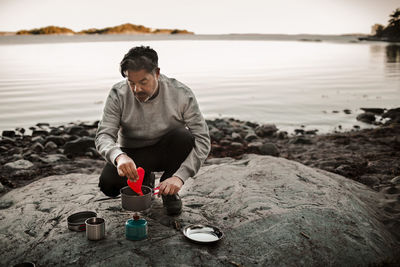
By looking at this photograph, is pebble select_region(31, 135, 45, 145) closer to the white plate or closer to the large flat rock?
the large flat rock

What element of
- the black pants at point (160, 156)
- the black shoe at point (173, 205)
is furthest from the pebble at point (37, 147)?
the black shoe at point (173, 205)

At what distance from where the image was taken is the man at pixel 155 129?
3977 mm

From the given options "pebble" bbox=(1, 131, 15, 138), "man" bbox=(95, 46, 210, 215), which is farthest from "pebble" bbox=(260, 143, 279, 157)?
"pebble" bbox=(1, 131, 15, 138)

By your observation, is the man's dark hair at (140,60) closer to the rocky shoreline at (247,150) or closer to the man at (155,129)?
the man at (155,129)

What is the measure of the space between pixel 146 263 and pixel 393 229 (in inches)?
110

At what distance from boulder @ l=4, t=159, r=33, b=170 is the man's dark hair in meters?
3.93

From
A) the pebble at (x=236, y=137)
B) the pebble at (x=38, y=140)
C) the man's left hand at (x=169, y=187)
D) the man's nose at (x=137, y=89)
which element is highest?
the man's nose at (x=137, y=89)

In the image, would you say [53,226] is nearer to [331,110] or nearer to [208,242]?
[208,242]

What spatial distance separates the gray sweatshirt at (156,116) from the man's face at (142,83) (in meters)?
0.22

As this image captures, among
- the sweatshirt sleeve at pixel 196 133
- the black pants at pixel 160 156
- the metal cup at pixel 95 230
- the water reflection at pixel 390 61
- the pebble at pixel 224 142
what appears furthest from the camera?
the water reflection at pixel 390 61

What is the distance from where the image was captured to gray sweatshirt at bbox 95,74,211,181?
411 cm

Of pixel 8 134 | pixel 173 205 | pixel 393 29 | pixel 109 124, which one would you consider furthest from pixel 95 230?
pixel 393 29

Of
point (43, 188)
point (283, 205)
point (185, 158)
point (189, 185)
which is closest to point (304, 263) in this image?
point (283, 205)

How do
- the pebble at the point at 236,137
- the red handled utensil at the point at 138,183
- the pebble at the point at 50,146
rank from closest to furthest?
the red handled utensil at the point at 138,183 → the pebble at the point at 50,146 → the pebble at the point at 236,137
